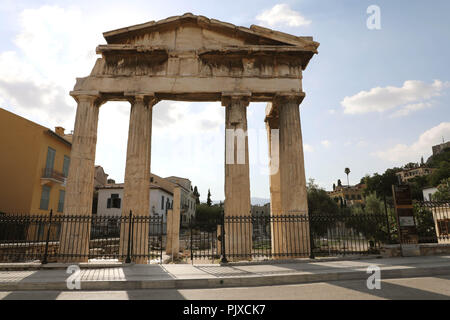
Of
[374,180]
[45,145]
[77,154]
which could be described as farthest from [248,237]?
[374,180]

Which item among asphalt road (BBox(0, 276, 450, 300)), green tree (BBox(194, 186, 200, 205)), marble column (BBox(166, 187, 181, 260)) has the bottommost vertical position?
asphalt road (BBox(0, 276, 450, 300))

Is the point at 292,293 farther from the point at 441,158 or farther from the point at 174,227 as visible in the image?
the point at 441,158

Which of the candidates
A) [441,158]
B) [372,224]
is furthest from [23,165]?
[441,158]

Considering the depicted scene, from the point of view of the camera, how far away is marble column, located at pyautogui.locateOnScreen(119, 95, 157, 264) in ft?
38.8

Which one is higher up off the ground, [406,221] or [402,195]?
[402,195]

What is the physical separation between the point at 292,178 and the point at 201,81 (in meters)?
6.22

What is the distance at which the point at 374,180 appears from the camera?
60.9 metres

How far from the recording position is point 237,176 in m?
12.8

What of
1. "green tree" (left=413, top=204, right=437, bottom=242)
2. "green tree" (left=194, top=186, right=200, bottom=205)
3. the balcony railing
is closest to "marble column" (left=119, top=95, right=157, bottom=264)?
the balcony railing

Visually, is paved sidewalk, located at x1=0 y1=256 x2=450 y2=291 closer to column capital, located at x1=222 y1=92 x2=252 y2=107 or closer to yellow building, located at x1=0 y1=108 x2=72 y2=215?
column capital, located at x1=222 y1=92 x2=252 y2=107

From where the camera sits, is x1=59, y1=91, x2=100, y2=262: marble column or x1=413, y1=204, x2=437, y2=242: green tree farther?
x1=413, y1=204, x2=437, y2=242: green tree

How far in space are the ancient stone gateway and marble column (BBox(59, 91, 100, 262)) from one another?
0.05 m
